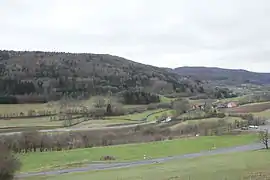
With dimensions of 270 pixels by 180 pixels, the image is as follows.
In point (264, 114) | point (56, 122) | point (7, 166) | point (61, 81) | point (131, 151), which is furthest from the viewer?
point (61, 81)

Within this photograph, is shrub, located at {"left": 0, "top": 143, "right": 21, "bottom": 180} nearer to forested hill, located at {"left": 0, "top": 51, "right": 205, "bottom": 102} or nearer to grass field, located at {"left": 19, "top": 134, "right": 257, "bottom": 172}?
grass field, located at {"left": 19, "top": 134, "right": 257, "bottom": 172}

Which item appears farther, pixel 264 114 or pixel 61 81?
pixel 61 81

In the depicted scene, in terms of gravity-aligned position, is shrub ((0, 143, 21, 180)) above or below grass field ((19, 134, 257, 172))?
above

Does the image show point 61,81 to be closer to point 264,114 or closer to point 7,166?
point 264,114

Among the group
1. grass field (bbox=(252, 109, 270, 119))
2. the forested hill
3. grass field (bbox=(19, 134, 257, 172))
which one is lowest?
grass field (bbox=(19, 134, 257, 172))

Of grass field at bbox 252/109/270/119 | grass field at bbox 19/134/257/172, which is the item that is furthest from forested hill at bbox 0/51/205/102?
grass field at bbox 19/134/257/172

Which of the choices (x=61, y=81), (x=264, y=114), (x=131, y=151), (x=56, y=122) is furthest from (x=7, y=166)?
(x=61, y=81)

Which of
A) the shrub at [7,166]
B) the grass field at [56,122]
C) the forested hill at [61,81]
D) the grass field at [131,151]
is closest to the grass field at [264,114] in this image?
Answer: the grass field at [56,122]

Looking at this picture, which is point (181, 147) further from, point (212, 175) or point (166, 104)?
point (166, 104)
